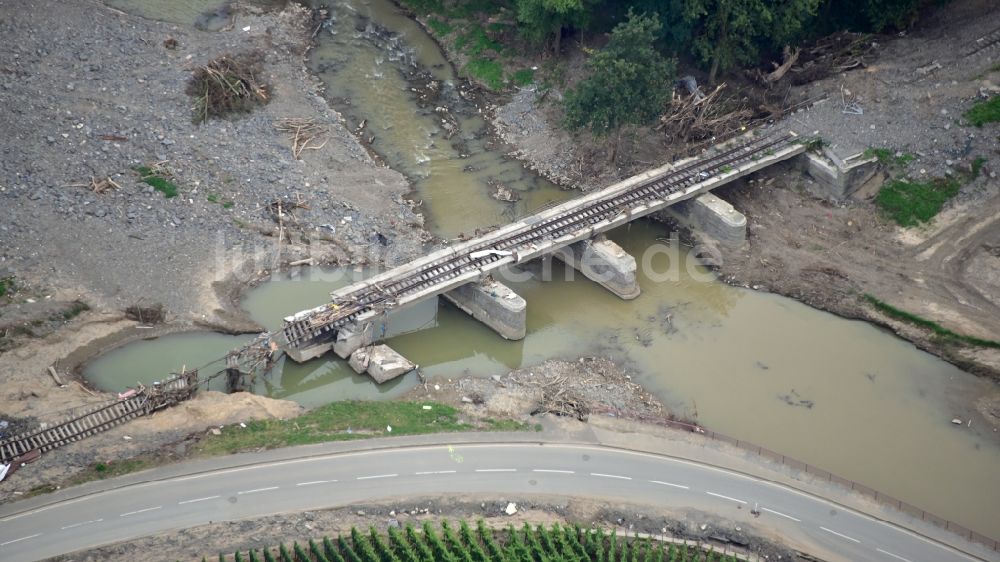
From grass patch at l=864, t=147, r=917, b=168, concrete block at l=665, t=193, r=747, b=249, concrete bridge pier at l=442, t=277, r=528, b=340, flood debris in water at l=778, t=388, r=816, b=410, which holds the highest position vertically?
grass patch at l=864, t=147, r=917, b=168

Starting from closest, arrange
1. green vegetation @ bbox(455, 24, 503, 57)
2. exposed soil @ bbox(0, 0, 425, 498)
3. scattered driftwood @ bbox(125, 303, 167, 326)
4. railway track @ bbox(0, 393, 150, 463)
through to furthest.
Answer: railway track @ bbox(0, 393, 150, 463) → exposed soil @ bbox(0, 0, 425, 498) → scattered driftwood @ bbox(125, 303, 167, 326) → green vegetation @ bbox(455, 24, 503, 57)

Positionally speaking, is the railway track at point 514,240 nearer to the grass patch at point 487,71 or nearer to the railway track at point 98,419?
the railway track at point 98,419

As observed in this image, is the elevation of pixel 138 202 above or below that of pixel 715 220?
below

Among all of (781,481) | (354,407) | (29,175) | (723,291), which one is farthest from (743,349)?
(29,175)

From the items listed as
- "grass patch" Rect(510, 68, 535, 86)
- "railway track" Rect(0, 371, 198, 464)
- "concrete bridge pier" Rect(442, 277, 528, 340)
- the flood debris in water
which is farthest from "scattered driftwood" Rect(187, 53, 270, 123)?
the flood debris in water

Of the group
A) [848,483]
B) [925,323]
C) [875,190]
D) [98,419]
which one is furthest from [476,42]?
[848,483]

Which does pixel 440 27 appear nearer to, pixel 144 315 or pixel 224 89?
pixel 224 89

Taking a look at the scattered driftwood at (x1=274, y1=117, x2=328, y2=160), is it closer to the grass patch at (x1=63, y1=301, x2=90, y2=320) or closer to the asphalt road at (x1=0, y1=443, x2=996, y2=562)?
the grass patch at (x1=63, y1=301, x2=90, y2=320)
